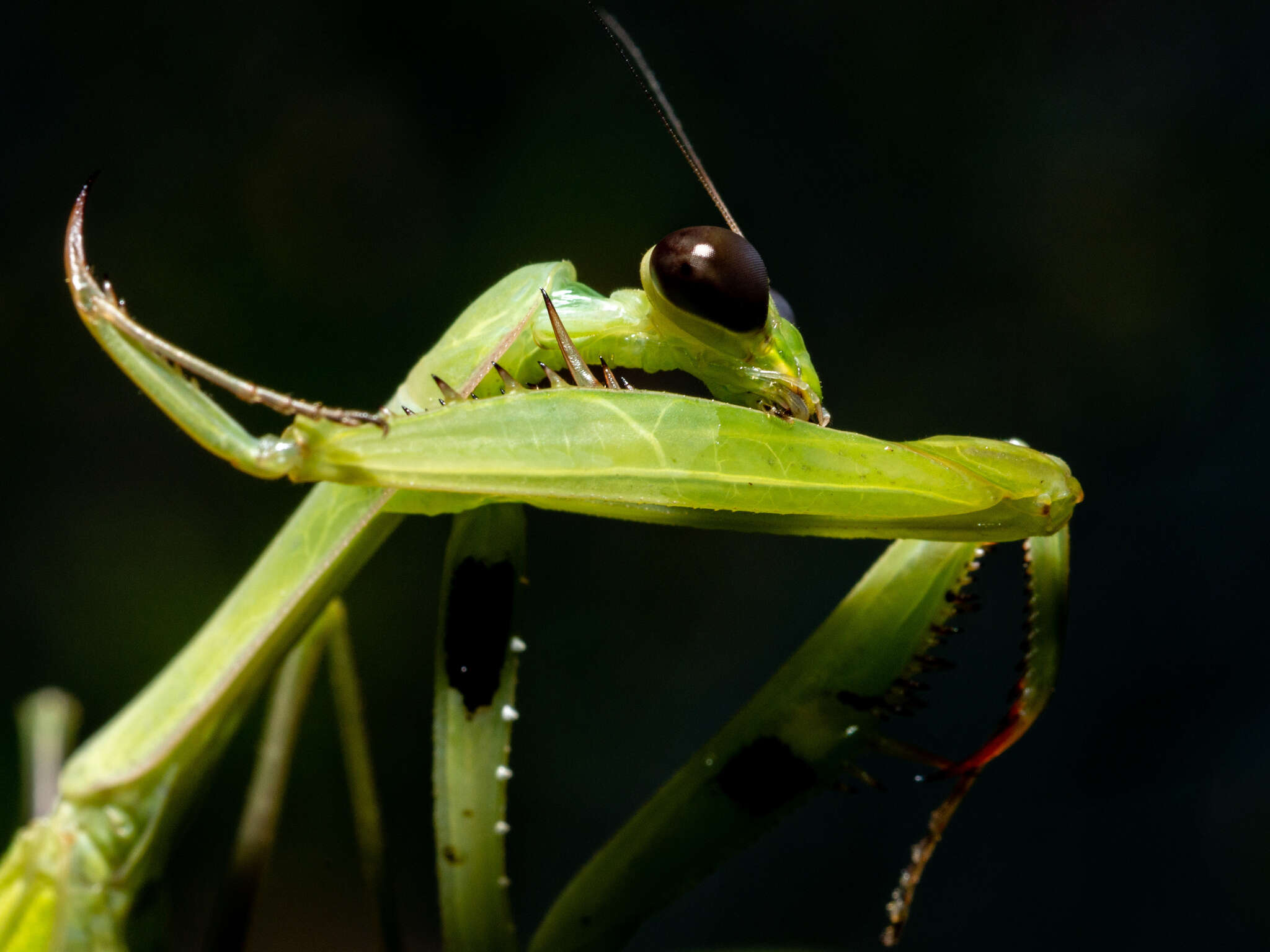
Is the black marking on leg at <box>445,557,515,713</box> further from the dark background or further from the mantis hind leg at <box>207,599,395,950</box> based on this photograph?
the dark background

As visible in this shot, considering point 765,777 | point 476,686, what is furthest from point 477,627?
point 765,777

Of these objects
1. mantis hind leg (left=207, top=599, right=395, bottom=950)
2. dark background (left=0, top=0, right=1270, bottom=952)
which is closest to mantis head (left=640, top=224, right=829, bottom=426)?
mantis hind leg (left=207, top=599, right=395, bottom=950)

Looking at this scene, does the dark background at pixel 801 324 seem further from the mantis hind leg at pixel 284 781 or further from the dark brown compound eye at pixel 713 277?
the dark brown compound eye at pixel 713 277

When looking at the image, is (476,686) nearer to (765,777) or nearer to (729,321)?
(765,777)

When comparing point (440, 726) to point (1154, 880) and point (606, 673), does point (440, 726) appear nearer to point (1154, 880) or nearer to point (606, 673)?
point (606, 673)

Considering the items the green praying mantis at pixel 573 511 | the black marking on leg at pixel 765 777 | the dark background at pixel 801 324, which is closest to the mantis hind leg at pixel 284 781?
the green praying mantis at pixel 573 511

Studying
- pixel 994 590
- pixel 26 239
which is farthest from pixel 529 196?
pixel 994 590

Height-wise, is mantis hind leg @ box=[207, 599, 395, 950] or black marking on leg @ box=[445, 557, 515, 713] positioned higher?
black marking on leg @ box=[445, 557, 515, 713]
